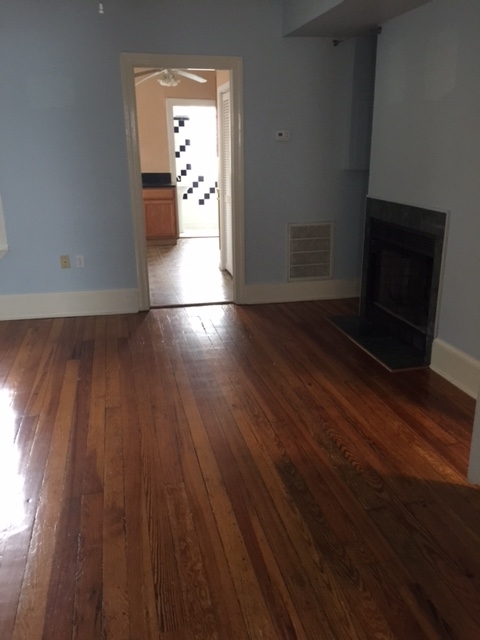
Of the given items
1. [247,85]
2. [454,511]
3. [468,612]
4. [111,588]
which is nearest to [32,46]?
[247,85]

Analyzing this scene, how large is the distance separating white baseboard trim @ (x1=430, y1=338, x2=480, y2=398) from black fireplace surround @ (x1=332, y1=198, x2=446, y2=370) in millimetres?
83

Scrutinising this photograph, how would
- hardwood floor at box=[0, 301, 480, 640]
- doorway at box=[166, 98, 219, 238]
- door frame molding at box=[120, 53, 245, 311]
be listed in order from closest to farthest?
hardwood floor at box=[0, 301, 480, 640] → door frame molding at box=[120, 53, 245, 311] → doorway at box=[166, 98, 219, 238]

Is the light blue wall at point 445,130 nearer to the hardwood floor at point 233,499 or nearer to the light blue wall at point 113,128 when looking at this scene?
the hardwood floor at point 233,499

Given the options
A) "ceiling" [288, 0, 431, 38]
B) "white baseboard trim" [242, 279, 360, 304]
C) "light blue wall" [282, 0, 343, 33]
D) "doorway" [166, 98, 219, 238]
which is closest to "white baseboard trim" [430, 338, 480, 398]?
"white baseboard trim" [242, 279, 360, 304]

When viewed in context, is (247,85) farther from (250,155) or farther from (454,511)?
(454,511)

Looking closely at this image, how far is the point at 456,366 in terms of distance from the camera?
3152 mm

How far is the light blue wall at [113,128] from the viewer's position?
3.97m

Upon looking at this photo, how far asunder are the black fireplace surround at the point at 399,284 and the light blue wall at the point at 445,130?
0.11 meters

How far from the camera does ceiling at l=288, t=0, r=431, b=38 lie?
10.5 ft

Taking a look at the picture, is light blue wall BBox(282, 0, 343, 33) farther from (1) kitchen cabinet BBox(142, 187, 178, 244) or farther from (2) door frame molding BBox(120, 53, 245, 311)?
(1) kitchen cabinet BBox(142, 187, 178, 244)

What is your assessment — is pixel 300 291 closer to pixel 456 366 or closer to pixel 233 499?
pixel 456 366

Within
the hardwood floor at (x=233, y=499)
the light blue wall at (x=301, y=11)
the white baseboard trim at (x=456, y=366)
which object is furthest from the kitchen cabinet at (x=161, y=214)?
the white baseboard trim at (x=456, y=366)

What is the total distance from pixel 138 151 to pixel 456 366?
9.80 ft

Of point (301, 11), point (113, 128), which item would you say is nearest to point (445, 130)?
point (301, 11)
